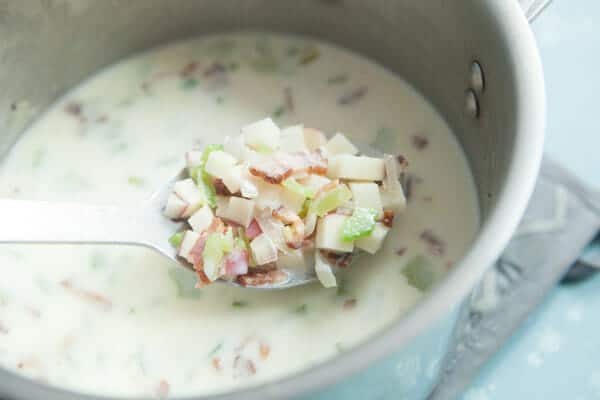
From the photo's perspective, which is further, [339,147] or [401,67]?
[401,67]

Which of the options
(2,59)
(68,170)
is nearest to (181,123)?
(68,170)

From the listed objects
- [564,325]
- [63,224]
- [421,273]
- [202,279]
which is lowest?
[564,325]

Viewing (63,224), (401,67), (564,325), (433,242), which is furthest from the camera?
(401,67)

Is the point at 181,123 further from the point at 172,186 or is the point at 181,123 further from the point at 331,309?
the point at 331,309

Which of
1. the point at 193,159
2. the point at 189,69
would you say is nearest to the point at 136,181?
the point at 193,159

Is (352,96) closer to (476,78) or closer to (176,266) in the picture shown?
(476,78)

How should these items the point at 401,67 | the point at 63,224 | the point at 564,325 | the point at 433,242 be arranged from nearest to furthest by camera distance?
the point at 63,224 → the point at 433,242 → the point at 564,325 → the point at 401,67

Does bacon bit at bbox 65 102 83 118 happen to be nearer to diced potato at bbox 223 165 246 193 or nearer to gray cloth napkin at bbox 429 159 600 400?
diced potato at bbox 223 165 246 193
